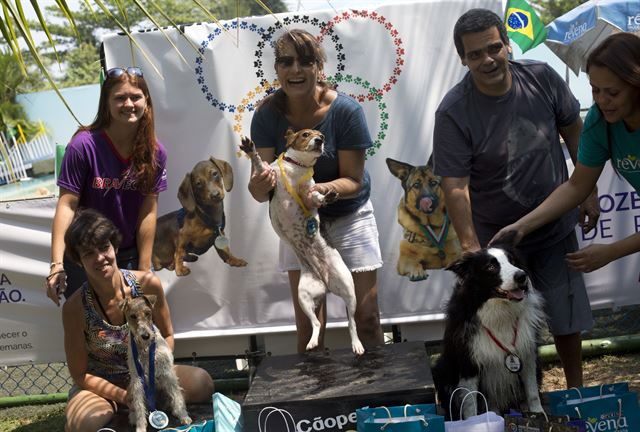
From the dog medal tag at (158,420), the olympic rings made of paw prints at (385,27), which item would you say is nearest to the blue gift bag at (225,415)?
the dog medal tag at (158,420)

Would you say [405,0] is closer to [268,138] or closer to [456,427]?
[268,138]

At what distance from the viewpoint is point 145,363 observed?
3.44 meters

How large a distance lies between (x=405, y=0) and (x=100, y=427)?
9.95 ft

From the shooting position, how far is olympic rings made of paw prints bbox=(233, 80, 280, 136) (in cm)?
487

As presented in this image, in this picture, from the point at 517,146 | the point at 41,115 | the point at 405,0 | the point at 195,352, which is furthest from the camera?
→ the point at 41,115

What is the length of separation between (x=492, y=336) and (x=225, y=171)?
2.27 m

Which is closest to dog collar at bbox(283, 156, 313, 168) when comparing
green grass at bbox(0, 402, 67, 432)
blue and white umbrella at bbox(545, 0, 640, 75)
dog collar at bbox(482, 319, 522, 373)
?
dog collar at bbox(482, 319, 522, 373)

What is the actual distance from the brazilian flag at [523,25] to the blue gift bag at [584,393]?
2.40m

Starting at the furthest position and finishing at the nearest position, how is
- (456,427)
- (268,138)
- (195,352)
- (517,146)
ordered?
(195,352) < (268,138) < (517,146) < (456,427)

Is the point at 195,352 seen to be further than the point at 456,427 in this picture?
Yes

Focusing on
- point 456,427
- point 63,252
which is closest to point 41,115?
point 63,252

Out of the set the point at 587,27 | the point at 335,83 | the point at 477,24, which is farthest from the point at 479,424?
the point at 587,27

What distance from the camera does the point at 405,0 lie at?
190 inches

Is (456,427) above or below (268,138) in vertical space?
below
